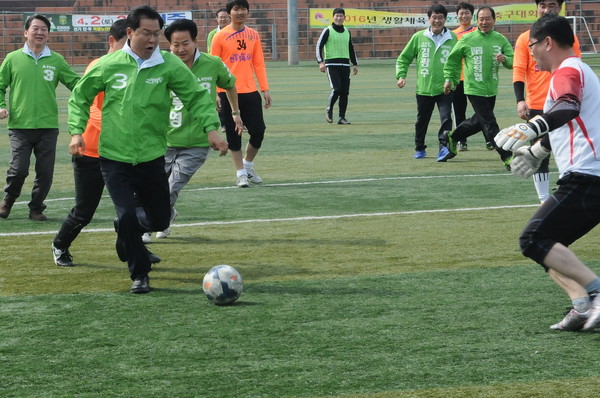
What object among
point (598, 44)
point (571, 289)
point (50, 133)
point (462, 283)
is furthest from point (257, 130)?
point (598, 44)

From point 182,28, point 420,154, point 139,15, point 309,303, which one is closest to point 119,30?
point 139,15

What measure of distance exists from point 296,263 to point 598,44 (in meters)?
48.0

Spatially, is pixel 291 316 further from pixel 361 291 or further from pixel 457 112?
pixel 457 112

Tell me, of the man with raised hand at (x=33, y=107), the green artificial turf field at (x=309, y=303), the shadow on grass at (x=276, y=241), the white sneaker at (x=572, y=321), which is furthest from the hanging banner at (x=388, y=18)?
the white sneaker at (x=572, y=321)

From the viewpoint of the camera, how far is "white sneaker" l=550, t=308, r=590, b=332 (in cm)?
612

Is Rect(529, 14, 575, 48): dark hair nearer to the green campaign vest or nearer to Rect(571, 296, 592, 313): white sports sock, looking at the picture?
Rect(571, 296, 592, 313): white sports sock

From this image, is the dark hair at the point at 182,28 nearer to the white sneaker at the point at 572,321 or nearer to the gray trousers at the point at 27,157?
the gray trousers at the point at 27,157

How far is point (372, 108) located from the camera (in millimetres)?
25594

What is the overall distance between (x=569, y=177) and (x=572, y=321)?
0.81 meters

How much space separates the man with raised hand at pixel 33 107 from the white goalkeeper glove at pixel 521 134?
629 cm

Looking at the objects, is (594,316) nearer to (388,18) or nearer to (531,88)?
(531,88)

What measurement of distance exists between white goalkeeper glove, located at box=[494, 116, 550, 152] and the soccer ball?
2.09 m

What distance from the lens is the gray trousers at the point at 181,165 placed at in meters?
9.56

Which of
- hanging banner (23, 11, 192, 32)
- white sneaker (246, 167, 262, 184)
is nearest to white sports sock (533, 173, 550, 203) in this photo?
white sneaker (246, 167, 262, 184)
